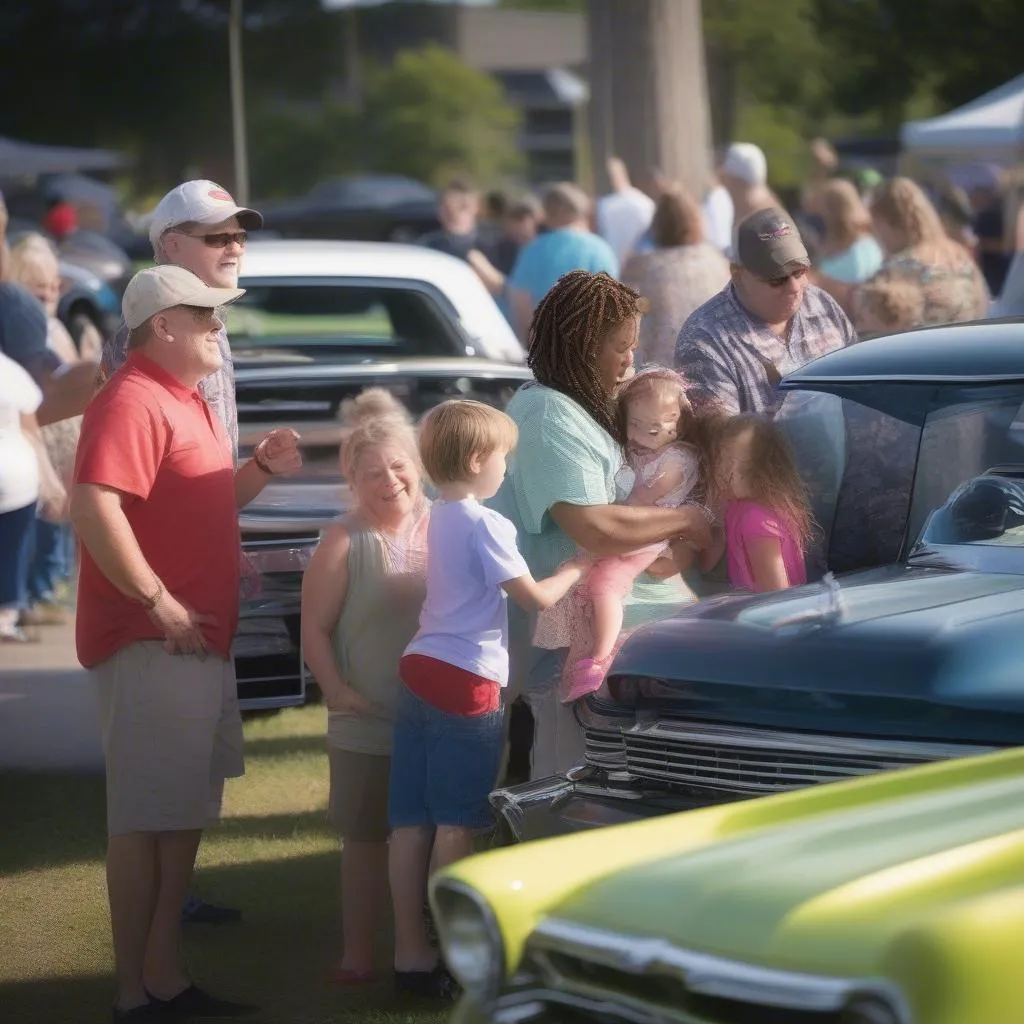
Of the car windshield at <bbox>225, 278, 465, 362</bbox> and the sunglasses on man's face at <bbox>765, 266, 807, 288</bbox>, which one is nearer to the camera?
the sunglasses on man's face at <bbox>765, 266, 807, 288</bbox>

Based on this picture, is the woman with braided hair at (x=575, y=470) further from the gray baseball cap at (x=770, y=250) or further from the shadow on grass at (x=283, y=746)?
the shadow on grass at (x=283, y=746)

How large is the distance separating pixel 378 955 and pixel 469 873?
244cm

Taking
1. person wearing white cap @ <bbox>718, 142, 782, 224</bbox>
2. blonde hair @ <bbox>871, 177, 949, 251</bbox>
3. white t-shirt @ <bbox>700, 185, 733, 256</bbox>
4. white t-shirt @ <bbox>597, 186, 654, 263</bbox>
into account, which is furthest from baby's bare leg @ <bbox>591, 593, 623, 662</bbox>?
white t-shirt @ <bbox>597, 186, 654, 263</bbox>

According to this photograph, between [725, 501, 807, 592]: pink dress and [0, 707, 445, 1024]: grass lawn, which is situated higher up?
[725, 501, 807, 592]: pink dress

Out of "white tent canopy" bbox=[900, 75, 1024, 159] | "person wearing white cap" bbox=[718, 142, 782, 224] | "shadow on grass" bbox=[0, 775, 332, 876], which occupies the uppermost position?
"white tent canopy" bbox=[900, 75, 1024, 159]

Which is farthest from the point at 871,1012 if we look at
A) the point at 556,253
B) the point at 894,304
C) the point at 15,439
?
the point at 556,253

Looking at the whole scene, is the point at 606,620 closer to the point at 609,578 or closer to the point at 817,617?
the point at 609,578

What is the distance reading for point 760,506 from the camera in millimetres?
5207

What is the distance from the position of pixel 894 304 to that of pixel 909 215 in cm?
197

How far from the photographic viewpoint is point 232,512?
5.07 m

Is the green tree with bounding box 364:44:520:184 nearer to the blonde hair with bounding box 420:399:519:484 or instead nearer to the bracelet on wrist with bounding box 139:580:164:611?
the blonde hair with bounding box 420:399:519:484

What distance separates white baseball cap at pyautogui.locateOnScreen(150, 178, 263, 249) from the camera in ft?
18.2

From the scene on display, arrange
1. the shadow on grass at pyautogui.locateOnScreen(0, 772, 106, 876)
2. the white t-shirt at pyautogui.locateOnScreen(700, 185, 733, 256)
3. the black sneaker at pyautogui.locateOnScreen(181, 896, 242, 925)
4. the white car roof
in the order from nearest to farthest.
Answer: the black sneaker at pyautogui.locateOnScreen(181, 896, 242, 925) → the shadow on grass at pyautogui.locateOnScreen(0, 772, 106, 876) → the white car roof → the white t-shirt at pyautogui.locateOnScreen(700, 185, 733, 256)

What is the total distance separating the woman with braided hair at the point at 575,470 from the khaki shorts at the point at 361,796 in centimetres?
44
